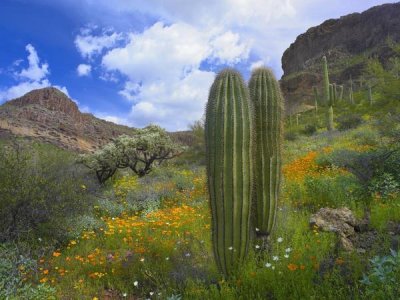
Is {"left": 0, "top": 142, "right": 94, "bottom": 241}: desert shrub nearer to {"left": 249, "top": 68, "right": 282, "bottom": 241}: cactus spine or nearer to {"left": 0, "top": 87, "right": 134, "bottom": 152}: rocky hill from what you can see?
{"left": 249, "top": 68, "right": 282, "bottom": 241}: cactus spine

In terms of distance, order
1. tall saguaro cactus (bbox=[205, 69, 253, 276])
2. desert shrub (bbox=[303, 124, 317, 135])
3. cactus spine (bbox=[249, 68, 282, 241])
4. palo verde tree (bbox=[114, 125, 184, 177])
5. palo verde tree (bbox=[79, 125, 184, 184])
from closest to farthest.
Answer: tall saguaro cactus (bbox=[205, 69, 253, 276])
cactus spine (bbox=[249, 68, 282, 241])
palo verde tree (bbox=[79, 125, 184, 184])
palo verde tree (bbox=[114, 125, 184, 177])
desert shrub (bbox=[303, 124, 317, 135])

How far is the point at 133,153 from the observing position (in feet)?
62.6

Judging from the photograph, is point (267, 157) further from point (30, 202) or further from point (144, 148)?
point (144, 148)

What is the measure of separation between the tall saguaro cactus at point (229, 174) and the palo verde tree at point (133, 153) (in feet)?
41.8

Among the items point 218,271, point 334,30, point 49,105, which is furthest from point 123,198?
A: point 334,30

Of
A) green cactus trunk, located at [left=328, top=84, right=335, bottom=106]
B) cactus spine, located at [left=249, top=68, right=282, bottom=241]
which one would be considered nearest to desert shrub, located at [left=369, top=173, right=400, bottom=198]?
Result: cactus spine, located at [left=249, top=68, right=282, bottom=241]

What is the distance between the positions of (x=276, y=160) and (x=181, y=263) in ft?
5.86

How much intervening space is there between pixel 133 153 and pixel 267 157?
1484 cm

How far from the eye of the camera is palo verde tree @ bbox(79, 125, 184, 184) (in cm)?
1712

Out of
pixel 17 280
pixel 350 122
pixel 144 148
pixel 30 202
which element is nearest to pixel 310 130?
pixel 350 122

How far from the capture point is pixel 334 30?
4407 inches

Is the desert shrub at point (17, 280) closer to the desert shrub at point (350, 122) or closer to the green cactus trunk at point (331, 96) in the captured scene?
the desert shrub at point (350, 122)

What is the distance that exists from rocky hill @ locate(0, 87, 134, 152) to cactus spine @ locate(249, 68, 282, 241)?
54727mm

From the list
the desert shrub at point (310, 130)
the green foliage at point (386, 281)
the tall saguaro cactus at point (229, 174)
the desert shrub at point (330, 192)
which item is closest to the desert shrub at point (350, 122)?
the desert shrub at point (310, 130)
